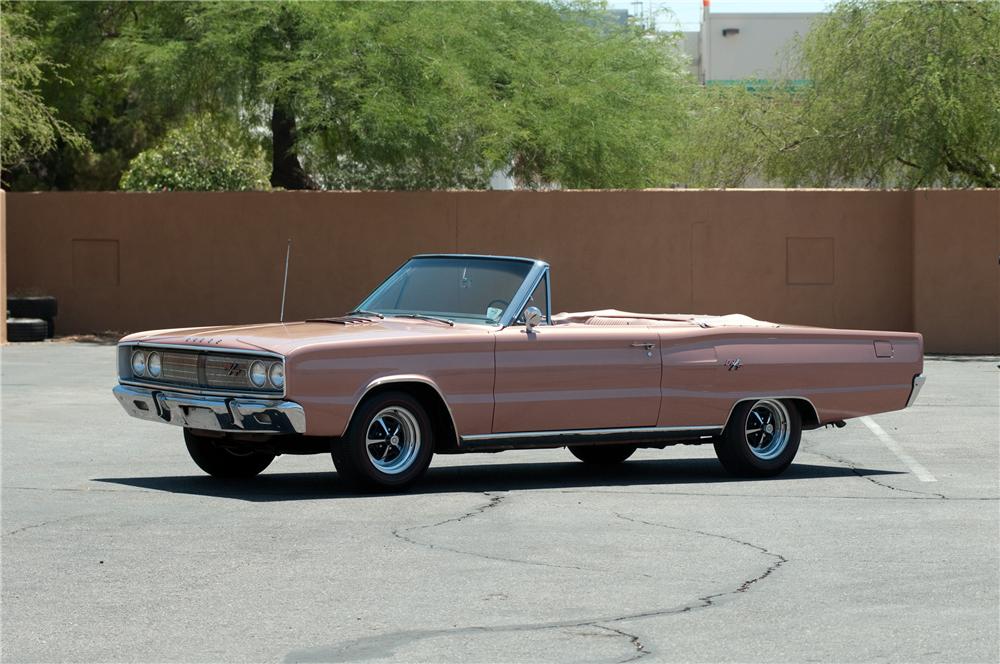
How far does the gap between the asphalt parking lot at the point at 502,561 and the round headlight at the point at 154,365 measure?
0.73 metres

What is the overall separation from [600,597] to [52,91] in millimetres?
29497

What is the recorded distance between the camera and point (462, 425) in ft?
33.6

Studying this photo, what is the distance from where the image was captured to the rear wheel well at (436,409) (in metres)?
10.1

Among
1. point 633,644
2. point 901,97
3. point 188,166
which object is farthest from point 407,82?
point 633,644

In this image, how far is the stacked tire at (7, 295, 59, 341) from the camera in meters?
25.2

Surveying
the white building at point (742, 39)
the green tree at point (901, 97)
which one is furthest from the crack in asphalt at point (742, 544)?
the white building at point (742, 39)

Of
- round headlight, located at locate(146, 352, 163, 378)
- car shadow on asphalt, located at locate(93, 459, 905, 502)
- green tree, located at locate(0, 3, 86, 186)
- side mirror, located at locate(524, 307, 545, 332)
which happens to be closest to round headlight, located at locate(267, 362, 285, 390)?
car shadow on asphalt, located at locate(93, 459, 905, 502)

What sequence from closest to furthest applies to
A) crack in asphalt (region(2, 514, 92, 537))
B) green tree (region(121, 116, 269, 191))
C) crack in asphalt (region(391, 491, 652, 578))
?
1. crack in asphalt (region(391, 491, 652, 578))
2. crack in asphalt (region(2, 514, 92, 537))
3. green tree (region(121, 116, 269, 191))

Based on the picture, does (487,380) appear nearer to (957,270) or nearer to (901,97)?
(957,270)

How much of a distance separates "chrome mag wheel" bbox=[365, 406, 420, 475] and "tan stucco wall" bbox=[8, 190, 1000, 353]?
610 inches

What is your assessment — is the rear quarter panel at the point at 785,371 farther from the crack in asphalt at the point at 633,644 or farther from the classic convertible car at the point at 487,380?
the crack in asphalt at the point at 633,644

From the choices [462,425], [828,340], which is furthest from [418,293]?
[828,340]

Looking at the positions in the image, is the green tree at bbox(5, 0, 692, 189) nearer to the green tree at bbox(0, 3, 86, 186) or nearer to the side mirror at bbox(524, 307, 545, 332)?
the green tree at bbox(0, 3, 86, 186)

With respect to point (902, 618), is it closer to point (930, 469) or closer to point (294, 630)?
point (294, 630)
